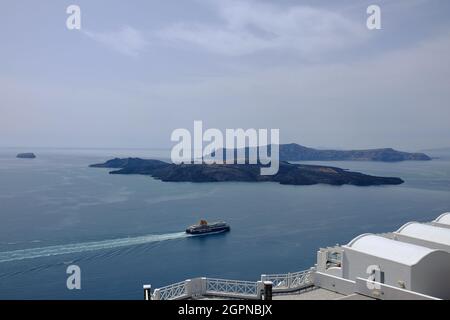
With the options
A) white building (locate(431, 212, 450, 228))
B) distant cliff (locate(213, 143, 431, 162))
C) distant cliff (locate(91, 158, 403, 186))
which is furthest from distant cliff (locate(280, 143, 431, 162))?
white building (locate(431, 212, 450, 228))

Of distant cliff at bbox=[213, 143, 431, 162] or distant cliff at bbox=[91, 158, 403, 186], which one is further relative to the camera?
distant cliff at bbox=[213, 143, 431, 162]

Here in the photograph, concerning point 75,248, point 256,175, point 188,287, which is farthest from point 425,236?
point 256,175

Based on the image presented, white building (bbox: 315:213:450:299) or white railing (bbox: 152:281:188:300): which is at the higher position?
white building (bbox: 315:213:450:299)

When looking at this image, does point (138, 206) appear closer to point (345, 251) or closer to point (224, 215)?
point (224, 215)

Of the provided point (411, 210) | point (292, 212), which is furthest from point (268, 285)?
point (411, 210)

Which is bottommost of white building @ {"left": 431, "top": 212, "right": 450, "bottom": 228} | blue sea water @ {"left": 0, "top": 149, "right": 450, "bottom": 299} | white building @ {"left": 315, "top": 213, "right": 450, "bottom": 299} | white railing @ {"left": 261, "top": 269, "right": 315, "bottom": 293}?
blue sea water @ {"left": 0, "top": 149, "right": 450, "bottom": 299}

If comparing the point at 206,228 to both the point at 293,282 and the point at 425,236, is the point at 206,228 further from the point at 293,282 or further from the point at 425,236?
the point at 293,282

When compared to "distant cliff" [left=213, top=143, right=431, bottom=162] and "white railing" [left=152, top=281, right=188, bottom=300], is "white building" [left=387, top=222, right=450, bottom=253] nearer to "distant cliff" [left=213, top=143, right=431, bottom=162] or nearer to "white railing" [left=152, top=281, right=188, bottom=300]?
"white railing" [left=152, top=281, right=188, bottom=300]
